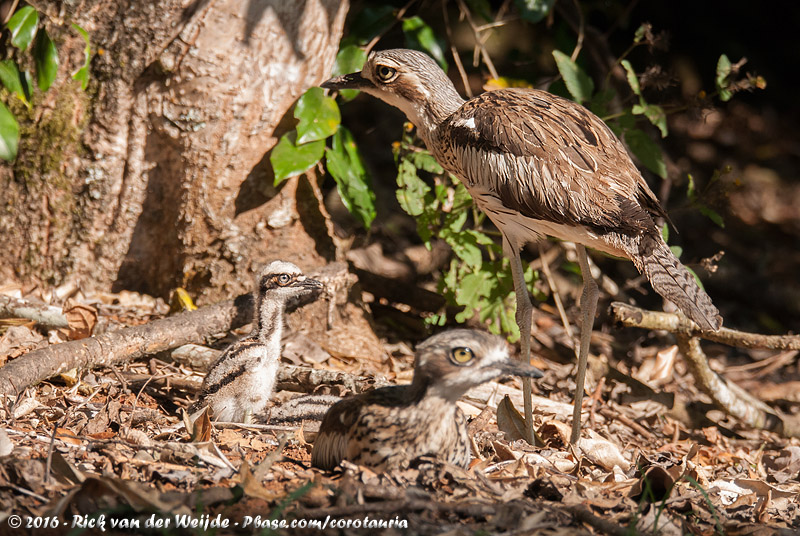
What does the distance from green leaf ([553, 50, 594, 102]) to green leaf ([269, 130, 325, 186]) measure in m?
1.48

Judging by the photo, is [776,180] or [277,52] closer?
[277,52]

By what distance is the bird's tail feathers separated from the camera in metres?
3.48

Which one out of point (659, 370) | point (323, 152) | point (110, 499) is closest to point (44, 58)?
point (323, 152)

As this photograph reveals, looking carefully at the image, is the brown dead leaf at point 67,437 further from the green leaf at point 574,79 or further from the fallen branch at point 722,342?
the green leaf at point 574,79

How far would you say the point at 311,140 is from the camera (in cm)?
454

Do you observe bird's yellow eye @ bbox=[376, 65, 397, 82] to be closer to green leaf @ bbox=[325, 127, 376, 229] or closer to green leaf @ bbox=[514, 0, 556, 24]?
green leaf @ bbox=[325, 127, 376, 229]

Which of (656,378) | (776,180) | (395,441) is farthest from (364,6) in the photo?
(776,180)

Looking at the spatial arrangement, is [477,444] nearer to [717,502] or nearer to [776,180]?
[717,502]

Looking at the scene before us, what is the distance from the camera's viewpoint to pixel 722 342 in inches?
185

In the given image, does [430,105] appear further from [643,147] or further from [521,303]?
[643,147]

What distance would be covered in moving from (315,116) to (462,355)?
2.26 meters

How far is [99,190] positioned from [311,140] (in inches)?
49.7

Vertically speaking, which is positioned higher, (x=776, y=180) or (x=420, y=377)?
(x=776, y=180)

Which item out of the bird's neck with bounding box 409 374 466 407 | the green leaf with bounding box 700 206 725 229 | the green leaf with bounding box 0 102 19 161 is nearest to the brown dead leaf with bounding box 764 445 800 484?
the green leaf with bounding box 700 206 725 229
